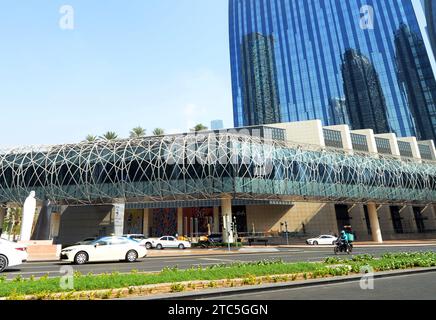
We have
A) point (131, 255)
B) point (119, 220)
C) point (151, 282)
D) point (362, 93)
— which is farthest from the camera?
point (362, 93)

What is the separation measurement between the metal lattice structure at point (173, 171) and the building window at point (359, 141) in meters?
20.7

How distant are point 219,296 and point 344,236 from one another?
18.1 m

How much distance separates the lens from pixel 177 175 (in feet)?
125

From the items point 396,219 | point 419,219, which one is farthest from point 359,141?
point 419,219

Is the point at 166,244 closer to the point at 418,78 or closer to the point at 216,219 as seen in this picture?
the point at 216,219

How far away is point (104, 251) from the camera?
17.2m

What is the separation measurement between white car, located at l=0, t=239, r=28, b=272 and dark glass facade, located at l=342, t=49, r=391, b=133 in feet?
398

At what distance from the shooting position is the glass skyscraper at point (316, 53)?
114 m

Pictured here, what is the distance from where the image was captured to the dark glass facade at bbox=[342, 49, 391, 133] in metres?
113

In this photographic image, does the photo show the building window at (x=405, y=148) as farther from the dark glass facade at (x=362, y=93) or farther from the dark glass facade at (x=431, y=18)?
the dark glass facade at (x=431, y=18)

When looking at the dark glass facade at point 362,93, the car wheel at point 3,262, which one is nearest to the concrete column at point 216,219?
the car wheel at point 3,262

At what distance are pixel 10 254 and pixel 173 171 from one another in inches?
1021
